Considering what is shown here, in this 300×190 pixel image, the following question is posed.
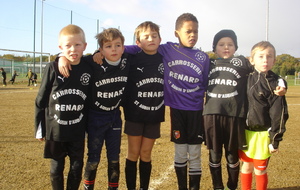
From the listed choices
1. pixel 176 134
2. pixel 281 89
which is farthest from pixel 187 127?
pixel 281 89

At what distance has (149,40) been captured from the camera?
9.36 ft

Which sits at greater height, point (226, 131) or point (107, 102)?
point (107, 102)

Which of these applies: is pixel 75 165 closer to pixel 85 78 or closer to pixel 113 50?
pixel 85 78

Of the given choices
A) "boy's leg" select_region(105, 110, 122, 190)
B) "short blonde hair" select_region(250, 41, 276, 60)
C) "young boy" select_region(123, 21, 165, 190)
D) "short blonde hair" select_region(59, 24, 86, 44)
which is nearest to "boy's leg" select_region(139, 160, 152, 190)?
"young boy" select_region(123, 21, 165, 190)

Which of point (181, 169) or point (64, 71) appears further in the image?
point (181, 169)

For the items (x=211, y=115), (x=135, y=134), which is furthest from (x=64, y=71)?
(x=211, y=115)

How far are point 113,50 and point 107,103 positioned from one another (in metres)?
0.56

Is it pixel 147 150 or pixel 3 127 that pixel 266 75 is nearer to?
pixel 147 150

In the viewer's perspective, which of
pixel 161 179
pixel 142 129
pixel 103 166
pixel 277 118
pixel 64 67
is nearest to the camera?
pixel 64 67

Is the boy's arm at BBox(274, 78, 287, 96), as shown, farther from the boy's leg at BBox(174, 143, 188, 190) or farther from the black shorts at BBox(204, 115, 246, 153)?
the boy's leg at BBox(174, 143, 188, 190)

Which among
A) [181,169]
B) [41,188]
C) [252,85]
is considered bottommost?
[41,188]

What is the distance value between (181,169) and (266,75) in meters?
1.35

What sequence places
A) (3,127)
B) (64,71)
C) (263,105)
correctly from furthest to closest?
(3,127) → (263,105) → (64,71)

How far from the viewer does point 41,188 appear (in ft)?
9.59
